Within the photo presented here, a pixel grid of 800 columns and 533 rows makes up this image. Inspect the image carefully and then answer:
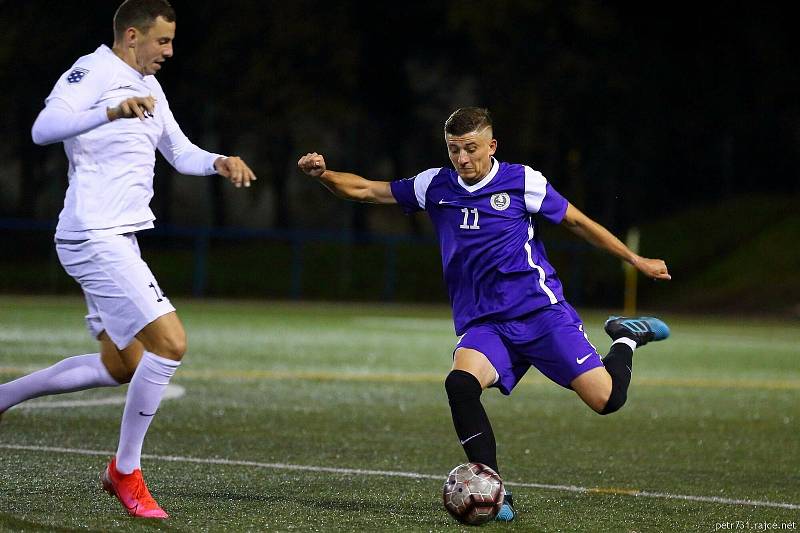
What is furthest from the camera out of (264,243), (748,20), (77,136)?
(748,20)

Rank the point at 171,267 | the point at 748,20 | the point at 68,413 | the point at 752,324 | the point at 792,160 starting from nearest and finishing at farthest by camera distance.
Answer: the point at 68,413 → the point at 752,324 → the point at 171,267 → the point at 792,160 → the point at 748,20

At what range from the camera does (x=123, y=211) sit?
20.0 feet

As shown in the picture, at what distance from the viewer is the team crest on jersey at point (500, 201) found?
6.59 metres

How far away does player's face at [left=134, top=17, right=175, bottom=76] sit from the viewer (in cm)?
619

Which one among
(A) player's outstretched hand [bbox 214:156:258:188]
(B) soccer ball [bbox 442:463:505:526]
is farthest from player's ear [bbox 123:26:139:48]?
(B) soccer ball [bbox 442:463:505:526]

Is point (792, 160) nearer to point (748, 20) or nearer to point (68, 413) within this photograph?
point (748, 20)

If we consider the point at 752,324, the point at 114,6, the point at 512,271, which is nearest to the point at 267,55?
the point at 114,6

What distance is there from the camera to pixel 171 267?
105ft

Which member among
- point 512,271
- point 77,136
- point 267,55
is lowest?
point 512,271

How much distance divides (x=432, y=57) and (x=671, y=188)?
10605 mm

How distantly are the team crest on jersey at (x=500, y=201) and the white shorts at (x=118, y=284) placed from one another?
1.59 metres

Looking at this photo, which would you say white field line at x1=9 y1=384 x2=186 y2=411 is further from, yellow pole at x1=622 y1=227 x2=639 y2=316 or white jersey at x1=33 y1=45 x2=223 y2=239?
yellow pole at x1=622 y1=227 x2=639 y2=316

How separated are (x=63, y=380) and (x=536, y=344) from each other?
2.23m

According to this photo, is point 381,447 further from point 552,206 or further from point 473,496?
point 473,496
